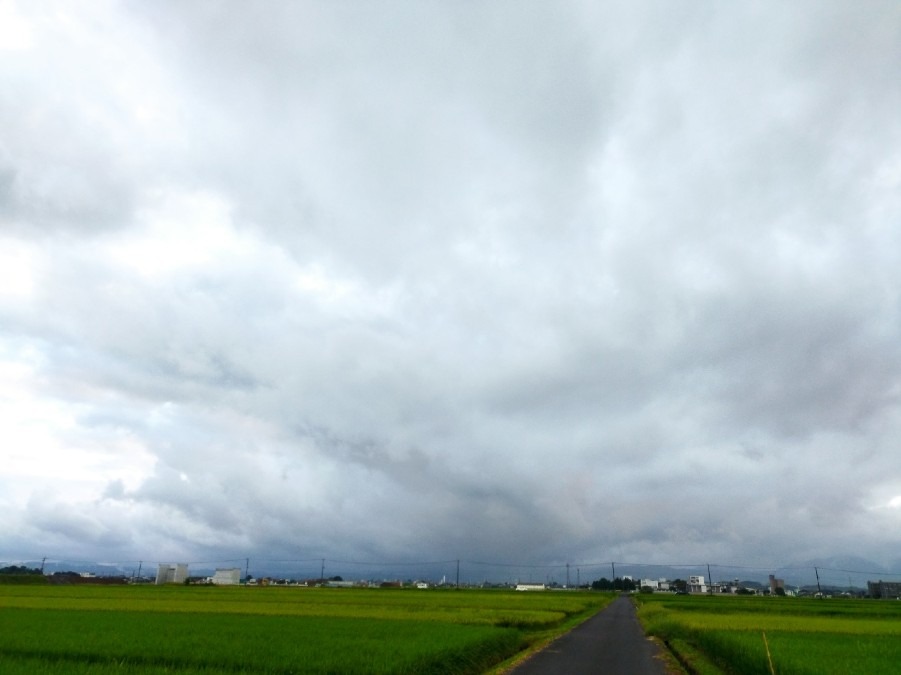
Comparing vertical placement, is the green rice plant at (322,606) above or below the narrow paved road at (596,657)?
above

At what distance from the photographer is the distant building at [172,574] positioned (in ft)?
452

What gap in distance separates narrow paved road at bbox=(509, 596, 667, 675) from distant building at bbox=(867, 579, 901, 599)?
498 feet

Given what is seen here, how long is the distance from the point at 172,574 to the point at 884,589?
6691 inches

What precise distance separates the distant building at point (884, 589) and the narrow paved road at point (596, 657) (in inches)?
5972

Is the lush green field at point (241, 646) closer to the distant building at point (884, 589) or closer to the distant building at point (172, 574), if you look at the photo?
the distant building at point (172, 574)

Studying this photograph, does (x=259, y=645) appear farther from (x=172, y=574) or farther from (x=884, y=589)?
(x=884, y=589)

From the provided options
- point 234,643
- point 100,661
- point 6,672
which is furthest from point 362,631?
point 6,672

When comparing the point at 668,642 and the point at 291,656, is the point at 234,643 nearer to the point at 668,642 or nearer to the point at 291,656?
the point at 291,656

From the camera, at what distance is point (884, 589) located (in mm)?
148125

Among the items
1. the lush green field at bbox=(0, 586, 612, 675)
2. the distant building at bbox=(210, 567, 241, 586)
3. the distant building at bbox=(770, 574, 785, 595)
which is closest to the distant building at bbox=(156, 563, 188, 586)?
the distant building at bbox=(210, 567, 241, 586)

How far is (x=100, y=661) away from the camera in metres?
20.0

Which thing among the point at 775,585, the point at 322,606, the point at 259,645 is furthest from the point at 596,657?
the point at 775,585

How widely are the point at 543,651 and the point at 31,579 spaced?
11479cm

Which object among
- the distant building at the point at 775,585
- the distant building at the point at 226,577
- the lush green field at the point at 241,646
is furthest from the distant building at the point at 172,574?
the distant building at the point at 775,585
